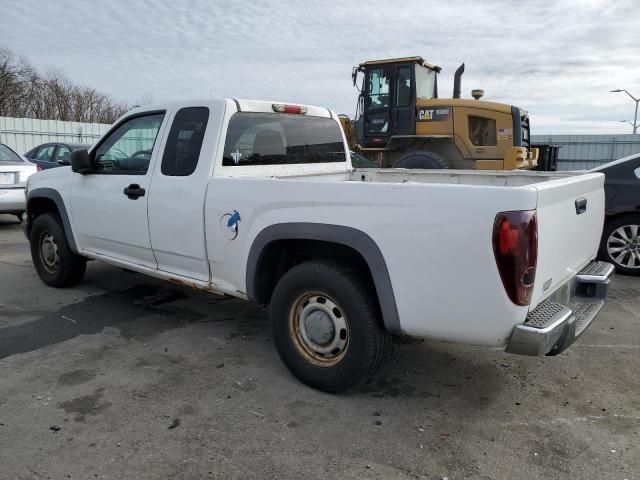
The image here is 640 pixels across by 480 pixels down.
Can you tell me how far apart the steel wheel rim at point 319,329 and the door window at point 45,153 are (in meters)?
11.2

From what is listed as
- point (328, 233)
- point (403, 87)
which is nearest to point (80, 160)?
point (328, 233)

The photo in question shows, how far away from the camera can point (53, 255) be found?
18.8 feet

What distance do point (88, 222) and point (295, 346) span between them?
266 cm

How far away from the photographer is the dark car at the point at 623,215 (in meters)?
6.36

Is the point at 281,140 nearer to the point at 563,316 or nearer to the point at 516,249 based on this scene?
the point at 516,249

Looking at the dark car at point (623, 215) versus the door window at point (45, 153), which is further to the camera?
the door window at point (45, 153)

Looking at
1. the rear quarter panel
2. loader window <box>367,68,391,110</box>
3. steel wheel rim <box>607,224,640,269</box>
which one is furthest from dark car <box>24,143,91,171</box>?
steel wheel rim <box>607,224,640,269</box>

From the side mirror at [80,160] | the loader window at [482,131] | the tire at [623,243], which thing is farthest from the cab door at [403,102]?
the side mirror at [80,160]

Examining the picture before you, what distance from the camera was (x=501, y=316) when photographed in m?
2.71

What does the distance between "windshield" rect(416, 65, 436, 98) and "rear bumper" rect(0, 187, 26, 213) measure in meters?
8.27

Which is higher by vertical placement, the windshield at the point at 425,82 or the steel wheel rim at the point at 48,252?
the windshield at the point at 425,82

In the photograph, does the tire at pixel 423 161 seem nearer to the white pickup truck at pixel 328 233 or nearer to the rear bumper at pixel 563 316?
the white pickup truck at pixel 328 233

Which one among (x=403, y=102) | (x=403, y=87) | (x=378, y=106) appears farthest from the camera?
(x=378, y=106)

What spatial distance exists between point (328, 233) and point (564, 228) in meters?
1.36
